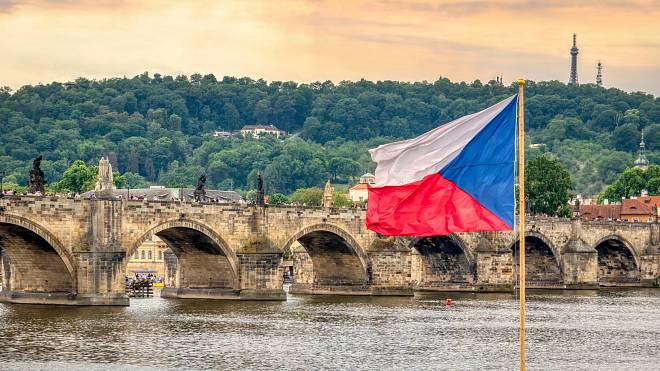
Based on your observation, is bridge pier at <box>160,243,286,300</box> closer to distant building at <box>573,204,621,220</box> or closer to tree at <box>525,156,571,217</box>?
tree at <box>525,156,571,217</box>

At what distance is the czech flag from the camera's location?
106 ft

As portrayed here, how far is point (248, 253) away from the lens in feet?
288

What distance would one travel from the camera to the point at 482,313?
8469 centimetres

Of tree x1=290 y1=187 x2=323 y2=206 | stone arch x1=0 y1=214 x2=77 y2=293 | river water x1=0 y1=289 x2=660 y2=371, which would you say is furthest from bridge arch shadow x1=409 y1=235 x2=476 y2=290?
tree x1=290 y1=187 x2=323 y2=206

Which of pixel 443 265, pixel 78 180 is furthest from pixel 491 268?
pixel 78 180

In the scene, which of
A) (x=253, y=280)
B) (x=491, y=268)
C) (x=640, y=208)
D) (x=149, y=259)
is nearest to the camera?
(x=253, y=280)

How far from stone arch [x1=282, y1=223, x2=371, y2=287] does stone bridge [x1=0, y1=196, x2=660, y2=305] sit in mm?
91

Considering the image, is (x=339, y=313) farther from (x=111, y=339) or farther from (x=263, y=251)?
(x=111, y=339)

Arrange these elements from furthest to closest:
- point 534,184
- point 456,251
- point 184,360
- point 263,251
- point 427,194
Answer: point 534,184 < point 456,251 < point 263,251 < point 184,360 < point 427,194

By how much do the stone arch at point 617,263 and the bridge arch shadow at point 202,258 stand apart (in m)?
51.8

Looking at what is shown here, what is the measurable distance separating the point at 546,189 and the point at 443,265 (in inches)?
1672

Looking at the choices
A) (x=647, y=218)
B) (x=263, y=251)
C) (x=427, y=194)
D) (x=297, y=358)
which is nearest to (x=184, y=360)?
(x=297, y=358)

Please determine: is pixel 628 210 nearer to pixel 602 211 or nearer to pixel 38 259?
pixel 602 211

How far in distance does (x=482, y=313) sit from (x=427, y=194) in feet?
173
